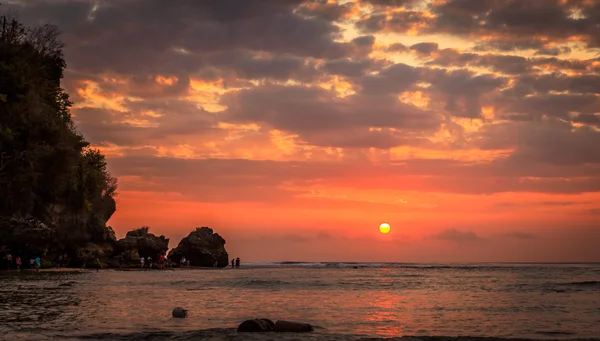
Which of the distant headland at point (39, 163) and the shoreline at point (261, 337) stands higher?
the distant headland at point (39, 163)

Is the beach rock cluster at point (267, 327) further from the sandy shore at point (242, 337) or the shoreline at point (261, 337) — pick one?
the sandy shore at point (242, 337)

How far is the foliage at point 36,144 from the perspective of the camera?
5994cm

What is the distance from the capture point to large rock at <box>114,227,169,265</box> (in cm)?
10038

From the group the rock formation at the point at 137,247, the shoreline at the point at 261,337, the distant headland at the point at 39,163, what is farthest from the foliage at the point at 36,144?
the shoreline at the point at 261,337

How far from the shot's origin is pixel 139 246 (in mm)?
107438

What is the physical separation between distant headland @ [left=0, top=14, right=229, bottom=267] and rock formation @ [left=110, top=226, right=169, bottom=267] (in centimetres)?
779

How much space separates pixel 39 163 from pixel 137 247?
45.8 m

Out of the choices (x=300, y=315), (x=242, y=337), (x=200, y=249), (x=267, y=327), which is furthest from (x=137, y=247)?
(x=242, y=337)

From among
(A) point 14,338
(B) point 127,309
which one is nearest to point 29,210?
(B) point 127,309

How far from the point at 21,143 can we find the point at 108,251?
40778mm

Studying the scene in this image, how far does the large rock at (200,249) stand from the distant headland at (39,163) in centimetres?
3427

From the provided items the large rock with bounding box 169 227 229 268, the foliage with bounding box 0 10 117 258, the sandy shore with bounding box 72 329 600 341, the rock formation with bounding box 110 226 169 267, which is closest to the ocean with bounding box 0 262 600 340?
the sandy shore with bounding box 72 329 600 341

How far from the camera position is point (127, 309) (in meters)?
28.7

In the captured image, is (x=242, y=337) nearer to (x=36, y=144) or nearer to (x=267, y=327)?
(x=267, y=327)
